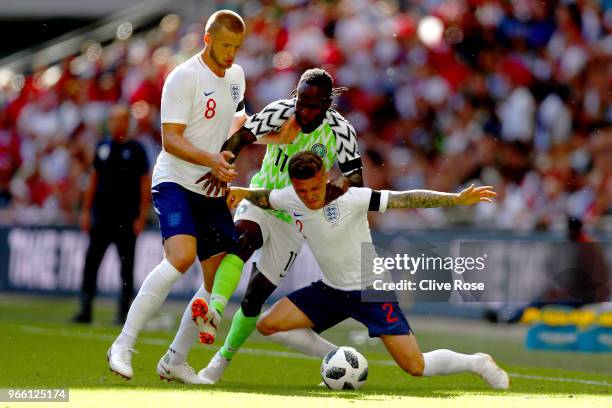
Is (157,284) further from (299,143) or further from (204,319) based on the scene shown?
(299,143)

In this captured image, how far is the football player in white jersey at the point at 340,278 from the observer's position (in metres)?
8.16

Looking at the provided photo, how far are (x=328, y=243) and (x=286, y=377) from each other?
1.37 meters

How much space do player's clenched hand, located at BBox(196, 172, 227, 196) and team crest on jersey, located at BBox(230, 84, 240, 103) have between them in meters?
0.60

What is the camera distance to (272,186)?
9062 mm

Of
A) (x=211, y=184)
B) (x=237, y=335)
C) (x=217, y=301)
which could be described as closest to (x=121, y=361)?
(x=217, y=301)

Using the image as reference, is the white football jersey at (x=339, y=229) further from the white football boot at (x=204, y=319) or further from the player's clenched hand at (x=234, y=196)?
the white football boot at (x=204, y=319)

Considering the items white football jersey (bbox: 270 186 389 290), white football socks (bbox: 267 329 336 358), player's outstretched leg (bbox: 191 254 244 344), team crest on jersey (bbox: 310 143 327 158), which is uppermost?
team crest on jersey (bbox: 310 143 327 158)

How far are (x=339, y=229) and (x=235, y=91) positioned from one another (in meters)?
1.16

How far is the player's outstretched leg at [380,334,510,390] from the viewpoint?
8266 millimetres

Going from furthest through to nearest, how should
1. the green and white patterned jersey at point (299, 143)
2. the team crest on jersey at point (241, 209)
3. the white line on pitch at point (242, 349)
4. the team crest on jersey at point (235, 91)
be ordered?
the white line on pitch at point (242, 349) → the team crest on jersey at point (241, 209) → the green and white patterned jersey at point (299, 143) → the team crest on jersey at point (235, 91)

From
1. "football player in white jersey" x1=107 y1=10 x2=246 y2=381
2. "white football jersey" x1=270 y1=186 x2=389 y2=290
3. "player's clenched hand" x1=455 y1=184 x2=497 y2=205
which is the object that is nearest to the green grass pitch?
"football player in white jersey" x1=107 y1=10 x2=246 y2=381

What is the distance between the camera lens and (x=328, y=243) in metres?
8.48

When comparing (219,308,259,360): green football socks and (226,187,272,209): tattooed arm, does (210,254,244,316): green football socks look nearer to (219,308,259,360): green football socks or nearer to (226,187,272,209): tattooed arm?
(226,187,272,209): tattooed arm

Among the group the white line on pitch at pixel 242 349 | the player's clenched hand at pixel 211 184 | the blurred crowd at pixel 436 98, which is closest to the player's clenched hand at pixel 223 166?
the player's clenched hand at pixel 211 184
